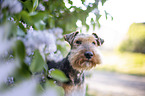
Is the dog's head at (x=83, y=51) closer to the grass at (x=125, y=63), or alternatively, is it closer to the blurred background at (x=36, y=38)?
the blurred background at (x=36, y=38)

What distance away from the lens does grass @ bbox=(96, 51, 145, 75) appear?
30.6 feet

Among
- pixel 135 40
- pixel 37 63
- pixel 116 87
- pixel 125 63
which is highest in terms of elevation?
pixel 37 63

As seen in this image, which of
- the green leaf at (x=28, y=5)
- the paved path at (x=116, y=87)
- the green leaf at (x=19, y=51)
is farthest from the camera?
the paved path at (x=116, y=87)

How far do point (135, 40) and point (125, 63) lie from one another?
5.63 feet

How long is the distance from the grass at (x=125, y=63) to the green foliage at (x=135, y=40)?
457mm

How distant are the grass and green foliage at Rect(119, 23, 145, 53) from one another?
457mm

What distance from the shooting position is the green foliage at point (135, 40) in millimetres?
9623

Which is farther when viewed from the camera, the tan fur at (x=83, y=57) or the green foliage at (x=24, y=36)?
the tan fur at (x=83, y=57)

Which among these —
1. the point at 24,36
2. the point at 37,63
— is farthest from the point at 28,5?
the point at 37,63

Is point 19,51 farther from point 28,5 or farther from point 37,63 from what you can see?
point 28,5

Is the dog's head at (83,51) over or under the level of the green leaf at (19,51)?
under

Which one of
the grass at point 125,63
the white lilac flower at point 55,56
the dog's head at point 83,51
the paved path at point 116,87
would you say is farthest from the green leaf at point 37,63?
the grass at point 125,63

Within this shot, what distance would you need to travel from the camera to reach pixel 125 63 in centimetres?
1048

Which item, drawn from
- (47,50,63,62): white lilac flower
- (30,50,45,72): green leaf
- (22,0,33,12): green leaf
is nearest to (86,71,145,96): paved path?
(47,50,63,62): white lilac flower
